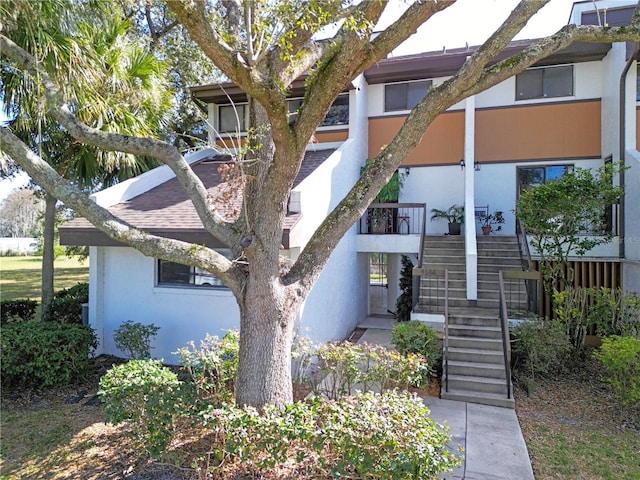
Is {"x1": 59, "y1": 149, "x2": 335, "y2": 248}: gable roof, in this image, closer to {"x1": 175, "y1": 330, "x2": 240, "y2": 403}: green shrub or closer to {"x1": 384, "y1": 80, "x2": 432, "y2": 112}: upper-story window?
{"x1": 175, "y1": 330, "x2": 240, "y2": 403}: green shrub

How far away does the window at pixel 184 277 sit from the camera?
27.1 ft

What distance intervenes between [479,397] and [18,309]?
11.9 metres

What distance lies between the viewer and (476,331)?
7.88 metres

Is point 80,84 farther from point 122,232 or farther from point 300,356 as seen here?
point 300,356

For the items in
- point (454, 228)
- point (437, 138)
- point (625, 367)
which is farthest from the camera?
point (437, 138)

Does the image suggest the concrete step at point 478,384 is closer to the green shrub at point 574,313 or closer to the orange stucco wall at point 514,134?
the green shrub at point 574,313

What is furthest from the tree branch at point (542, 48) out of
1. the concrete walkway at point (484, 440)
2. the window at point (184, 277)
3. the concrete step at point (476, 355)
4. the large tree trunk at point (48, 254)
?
the large tree trunk at point (48, 254)

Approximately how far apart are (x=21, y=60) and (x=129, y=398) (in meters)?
4.91

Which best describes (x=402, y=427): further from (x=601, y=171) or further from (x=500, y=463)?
(x=601, y=171)

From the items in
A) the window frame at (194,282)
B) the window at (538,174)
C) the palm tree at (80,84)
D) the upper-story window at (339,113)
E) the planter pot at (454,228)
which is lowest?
the window frame at (194,282)

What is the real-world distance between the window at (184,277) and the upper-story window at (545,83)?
33.2 feet

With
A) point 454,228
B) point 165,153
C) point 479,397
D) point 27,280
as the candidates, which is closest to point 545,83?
point 454,228

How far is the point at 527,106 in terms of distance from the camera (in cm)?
1156

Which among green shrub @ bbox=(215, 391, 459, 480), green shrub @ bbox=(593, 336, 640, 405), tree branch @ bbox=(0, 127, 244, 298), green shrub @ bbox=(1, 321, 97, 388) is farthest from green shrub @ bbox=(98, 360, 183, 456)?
green shrub @ bbox=(593, 336, 640, 405)
